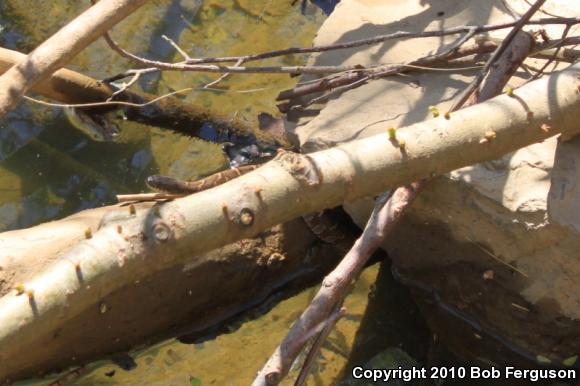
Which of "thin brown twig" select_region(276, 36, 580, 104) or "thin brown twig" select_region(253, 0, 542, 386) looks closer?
"thin brown twig" select_region(253, 0, 542, 386)

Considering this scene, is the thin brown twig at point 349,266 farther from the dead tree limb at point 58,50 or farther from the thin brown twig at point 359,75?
the dead tree limb at point 58,50

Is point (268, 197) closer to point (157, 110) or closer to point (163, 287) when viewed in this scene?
point (163, 287)

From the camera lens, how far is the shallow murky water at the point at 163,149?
3.12 metres

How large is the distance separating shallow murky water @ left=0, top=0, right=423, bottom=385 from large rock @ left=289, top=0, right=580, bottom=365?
370 millimetres

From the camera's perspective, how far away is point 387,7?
3.36 m

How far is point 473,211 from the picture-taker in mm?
2654

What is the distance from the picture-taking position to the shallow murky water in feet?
10.3

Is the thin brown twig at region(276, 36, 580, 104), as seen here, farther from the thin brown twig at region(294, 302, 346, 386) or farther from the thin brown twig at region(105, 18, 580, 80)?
the thin brown twig at region(294, 302, 346, 386)

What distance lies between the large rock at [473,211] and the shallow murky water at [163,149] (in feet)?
1.21

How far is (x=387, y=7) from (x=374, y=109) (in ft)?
2.20

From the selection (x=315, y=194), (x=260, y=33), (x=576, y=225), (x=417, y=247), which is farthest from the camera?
(x=260, y=33)

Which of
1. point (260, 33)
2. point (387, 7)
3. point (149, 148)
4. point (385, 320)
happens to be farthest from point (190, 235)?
point (260, 33)

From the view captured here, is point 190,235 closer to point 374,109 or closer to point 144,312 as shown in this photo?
point 144,312

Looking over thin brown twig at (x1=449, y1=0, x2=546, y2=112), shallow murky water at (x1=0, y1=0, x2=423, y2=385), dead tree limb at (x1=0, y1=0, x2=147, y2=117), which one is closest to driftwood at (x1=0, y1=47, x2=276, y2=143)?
shallow murky water at (x1=0, y1=0, x2=423, y2=385)
